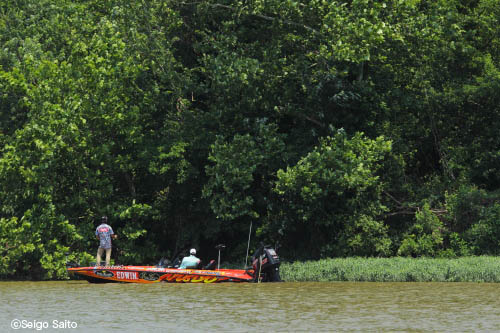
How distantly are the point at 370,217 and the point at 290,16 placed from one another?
7820 mm

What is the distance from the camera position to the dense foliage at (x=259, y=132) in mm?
27188

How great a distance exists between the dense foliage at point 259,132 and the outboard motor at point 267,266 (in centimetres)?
355

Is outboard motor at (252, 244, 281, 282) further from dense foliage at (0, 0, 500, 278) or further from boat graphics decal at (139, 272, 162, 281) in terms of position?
dense foliage at (0, 0, 500, 278)

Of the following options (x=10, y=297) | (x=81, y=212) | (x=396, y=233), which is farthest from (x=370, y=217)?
(x=10, y=297)

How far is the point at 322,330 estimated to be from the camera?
14.1 m

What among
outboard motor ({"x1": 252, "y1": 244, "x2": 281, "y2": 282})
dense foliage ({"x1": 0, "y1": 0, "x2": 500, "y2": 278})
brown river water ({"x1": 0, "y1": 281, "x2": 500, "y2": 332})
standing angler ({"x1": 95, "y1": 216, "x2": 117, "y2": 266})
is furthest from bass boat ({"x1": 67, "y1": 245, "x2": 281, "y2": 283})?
dense foliage ({"x1": 0, "y1": 0, "x2": 500, "y2": 278})

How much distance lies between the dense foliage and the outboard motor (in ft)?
11.6

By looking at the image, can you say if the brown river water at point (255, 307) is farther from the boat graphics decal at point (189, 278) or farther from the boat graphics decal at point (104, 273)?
the boat graphics decal at point (104, 273)

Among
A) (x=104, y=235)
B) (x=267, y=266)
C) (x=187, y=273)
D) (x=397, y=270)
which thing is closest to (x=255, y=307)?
(x=267, y=266)

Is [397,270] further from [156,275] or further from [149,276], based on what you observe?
[149,276]

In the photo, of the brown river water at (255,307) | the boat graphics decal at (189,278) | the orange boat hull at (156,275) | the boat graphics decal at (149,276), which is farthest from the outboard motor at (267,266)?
the boat graphics decal at (149,276)

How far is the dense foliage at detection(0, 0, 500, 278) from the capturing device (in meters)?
27.2

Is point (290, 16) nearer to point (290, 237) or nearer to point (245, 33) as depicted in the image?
point (245, 33)

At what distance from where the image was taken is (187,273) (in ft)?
79.2
